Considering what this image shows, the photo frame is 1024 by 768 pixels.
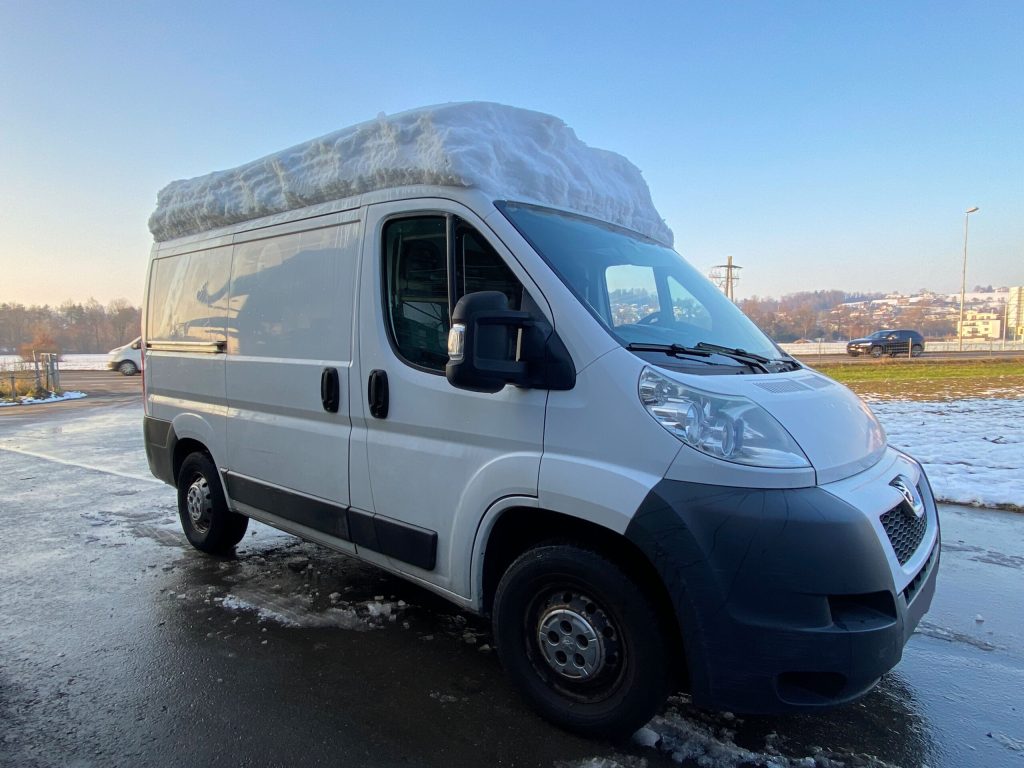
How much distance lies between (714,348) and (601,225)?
37.0 inches

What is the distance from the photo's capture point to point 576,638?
95.7 inches

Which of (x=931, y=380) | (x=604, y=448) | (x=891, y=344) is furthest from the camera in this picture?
(x=891, y=344)

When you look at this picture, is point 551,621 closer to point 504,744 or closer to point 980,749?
point 504,744

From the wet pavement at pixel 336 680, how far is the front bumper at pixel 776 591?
527 millimetres

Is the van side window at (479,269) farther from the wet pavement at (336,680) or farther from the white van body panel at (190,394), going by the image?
the white van body panel at (190,394)

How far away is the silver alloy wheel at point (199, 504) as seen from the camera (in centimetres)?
463

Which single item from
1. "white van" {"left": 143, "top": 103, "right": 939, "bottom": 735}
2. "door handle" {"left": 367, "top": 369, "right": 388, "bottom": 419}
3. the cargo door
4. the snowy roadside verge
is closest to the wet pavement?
"white van" {"left": 143, "top": 103, "right": 939, "bottom": 735}

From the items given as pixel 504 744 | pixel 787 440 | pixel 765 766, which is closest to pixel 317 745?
pixel 504 744

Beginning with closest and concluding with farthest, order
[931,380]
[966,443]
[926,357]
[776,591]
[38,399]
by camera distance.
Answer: [776,591] → [966,443] → [931,380] → [38,399] → [926,357]

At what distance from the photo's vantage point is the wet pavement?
8.02 ft

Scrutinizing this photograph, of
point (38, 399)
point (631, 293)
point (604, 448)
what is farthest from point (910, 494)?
point (38, 399)

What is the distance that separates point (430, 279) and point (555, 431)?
104 centimetres

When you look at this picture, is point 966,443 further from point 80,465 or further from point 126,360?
point 126,360

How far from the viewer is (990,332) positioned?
2458 inches
